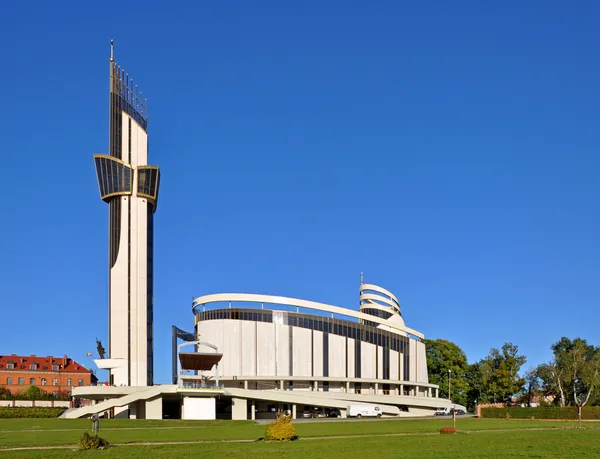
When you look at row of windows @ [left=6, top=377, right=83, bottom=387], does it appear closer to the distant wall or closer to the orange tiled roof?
the orange tiled roof

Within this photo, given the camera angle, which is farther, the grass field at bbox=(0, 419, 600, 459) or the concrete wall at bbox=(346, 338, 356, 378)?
the concrete wall at bbox=(346, 338, 356, 378)

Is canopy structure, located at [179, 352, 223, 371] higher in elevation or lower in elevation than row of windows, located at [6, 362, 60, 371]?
higher

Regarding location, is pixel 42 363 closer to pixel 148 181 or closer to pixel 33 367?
pixel 33 367

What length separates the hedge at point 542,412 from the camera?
3184 inches

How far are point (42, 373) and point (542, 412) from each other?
8652cm

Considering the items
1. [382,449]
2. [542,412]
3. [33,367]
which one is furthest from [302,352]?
[382,449]

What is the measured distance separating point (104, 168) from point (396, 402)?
5431 centimetres

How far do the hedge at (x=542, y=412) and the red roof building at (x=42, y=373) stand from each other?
248 ft

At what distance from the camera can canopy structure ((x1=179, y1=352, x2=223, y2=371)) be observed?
273ft

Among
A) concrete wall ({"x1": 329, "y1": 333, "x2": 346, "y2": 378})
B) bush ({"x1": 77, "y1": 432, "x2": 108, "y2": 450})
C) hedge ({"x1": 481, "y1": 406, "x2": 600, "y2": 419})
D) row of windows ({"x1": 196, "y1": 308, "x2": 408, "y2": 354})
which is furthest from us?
concrete wall ({"x1": 329, "y1": 333, "x2": 346, "y2": 378})

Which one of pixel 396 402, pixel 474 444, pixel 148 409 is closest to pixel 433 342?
pixel 396 402

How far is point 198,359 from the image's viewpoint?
281ft

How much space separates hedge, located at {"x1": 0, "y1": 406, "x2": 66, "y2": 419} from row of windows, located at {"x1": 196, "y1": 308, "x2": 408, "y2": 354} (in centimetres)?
3195

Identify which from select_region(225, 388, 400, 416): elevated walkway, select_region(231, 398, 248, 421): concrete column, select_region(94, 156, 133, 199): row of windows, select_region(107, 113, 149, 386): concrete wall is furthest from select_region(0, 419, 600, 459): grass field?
select_region(94, 156, 133, 199): row of windows
